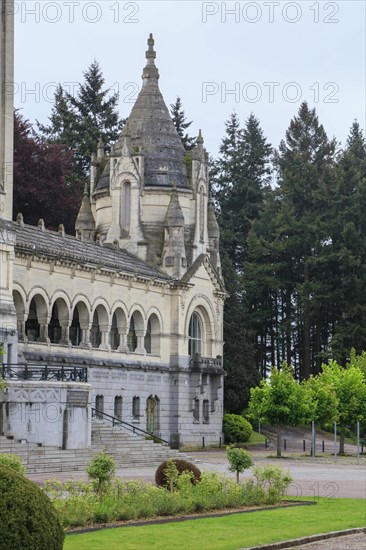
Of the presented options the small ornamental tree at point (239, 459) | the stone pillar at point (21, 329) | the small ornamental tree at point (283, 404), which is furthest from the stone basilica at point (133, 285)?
the small ornamental tree at point (239, 459)

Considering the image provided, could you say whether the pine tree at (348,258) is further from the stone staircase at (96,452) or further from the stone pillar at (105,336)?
the stone staircase at (96,452)

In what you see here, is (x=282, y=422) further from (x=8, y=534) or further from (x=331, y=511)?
(x=8, y=534)

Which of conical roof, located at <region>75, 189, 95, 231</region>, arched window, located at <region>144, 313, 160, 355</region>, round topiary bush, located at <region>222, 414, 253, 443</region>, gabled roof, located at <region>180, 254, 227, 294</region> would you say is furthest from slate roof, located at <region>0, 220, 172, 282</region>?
round topiary bush, located at <region>222, 414, 253, 443</region>

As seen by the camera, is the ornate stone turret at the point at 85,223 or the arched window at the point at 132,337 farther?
the ornate stone turret at the point at 85,223

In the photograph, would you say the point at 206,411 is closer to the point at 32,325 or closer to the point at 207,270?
the point at 207,270

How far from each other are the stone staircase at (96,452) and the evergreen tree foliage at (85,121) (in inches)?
A: 1904

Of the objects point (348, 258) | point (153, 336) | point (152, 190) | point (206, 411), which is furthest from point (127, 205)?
point (348, 258)

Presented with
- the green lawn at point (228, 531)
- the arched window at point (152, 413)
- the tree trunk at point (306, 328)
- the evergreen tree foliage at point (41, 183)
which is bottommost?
the green lawn at point (228, 531)

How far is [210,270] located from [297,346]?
96.1 ft

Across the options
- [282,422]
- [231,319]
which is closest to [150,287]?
[282,422]

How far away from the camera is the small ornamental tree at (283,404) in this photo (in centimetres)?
5872

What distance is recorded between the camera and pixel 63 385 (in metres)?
43.3

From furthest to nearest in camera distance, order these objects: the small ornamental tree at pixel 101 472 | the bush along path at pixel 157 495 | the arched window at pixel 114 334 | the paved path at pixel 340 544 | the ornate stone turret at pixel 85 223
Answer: the ornate stone turret at pixel 85 223, the arched window at pixel 114 334, the small ornamental tree at pixel 101 472, the bush along path at pixel 157 495, the paved path at pixel 340 544

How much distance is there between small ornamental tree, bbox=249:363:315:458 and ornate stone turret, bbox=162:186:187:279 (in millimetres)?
11920
